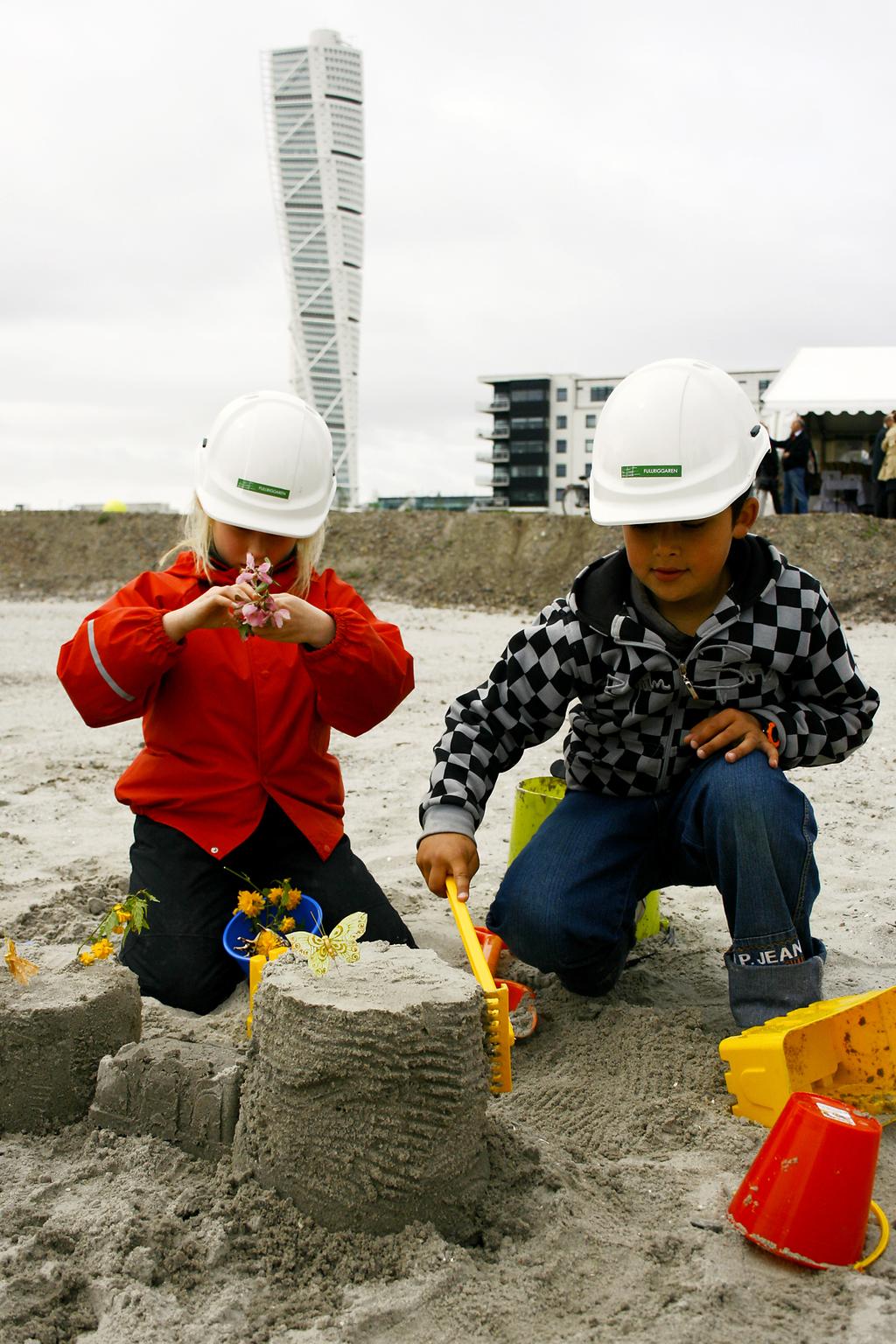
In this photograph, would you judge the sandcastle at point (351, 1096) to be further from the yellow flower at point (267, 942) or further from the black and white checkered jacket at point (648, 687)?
the black and white checkered jacket at point (648, 687)

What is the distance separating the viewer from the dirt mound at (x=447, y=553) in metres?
13.2

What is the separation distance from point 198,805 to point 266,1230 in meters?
1.23

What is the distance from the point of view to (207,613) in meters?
2.41

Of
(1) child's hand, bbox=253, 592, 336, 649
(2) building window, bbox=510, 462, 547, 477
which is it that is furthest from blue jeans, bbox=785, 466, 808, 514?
(2) building window, bbox=510, 462, 547, 477

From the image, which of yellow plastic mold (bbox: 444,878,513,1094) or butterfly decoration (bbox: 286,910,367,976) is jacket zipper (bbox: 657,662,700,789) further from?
butterfly decoration (bbox: 286,910,367,976)

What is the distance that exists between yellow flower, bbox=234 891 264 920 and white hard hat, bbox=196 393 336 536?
0.81 meters

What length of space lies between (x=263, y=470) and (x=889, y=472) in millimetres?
13256

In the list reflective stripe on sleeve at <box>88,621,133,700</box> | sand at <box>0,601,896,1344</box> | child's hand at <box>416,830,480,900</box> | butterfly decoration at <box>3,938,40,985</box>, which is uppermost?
reflective stripe on sleeve at <box>88,621,133,700</box>

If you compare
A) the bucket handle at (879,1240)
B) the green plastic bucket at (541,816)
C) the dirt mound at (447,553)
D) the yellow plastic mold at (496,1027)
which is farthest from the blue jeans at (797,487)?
the bucket handle at (879,1240)

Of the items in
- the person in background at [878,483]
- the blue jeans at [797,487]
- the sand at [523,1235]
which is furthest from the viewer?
the blue jeans at [797,487]

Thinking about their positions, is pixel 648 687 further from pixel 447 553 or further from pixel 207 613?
pixel 447 553

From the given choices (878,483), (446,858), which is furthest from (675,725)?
(878,483)

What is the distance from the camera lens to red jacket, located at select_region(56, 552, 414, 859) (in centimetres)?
257

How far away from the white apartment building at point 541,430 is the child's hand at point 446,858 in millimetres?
69477
